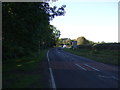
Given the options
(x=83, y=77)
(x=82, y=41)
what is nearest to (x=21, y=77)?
(x=83, y=77)

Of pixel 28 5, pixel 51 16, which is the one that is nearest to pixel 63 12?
pixel 51 16

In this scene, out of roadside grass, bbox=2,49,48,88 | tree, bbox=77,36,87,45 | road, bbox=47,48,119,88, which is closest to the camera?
roadside grass, bbox=2,49,48,88

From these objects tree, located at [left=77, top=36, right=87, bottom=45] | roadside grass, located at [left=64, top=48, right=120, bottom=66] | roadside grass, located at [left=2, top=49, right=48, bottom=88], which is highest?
tree, located at [left=77, top=36, right=87, bottom=45]

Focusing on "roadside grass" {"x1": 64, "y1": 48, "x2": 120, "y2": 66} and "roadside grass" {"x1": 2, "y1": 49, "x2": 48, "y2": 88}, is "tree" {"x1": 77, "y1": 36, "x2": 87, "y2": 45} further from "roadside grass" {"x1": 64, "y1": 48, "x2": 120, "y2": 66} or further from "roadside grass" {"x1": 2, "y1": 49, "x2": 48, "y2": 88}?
"roadside grass" {"x1": 2, "y1": 49, "x2": 48, "y2": 88}

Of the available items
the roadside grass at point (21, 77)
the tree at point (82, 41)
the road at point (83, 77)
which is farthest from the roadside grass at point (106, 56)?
the tree at point (82, 41)

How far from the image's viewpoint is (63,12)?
13859mm

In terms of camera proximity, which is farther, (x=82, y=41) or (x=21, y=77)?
(x=82, y=41)

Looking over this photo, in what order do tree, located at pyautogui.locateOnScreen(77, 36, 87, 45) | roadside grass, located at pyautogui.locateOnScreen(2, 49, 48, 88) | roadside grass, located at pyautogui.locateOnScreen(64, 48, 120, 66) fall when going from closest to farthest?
roadside grass, located at pyautogui.locateOnScreen(2, 49, 48, 88), roadside grass, located at pyautogui.locateOnScreen(64, 48, 120, 66), tree, located at pyautogui.locateOnScreen(77, 36, 87, 45)

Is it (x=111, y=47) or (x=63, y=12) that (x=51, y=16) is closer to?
(x=63, y=12)

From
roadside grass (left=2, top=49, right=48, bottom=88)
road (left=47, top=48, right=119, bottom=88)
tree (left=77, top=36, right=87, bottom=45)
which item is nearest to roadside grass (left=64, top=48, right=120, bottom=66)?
road (left=47, top=48, right=119, bottom=88)

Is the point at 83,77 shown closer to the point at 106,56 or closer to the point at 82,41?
the point at 106,56

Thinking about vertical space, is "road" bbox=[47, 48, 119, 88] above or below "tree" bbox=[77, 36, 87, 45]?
below

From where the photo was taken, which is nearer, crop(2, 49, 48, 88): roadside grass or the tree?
crop(2, 49, 48, 88): roadside grass

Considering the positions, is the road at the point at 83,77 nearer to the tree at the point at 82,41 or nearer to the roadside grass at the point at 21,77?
the roadside grass at the point at 21,77
